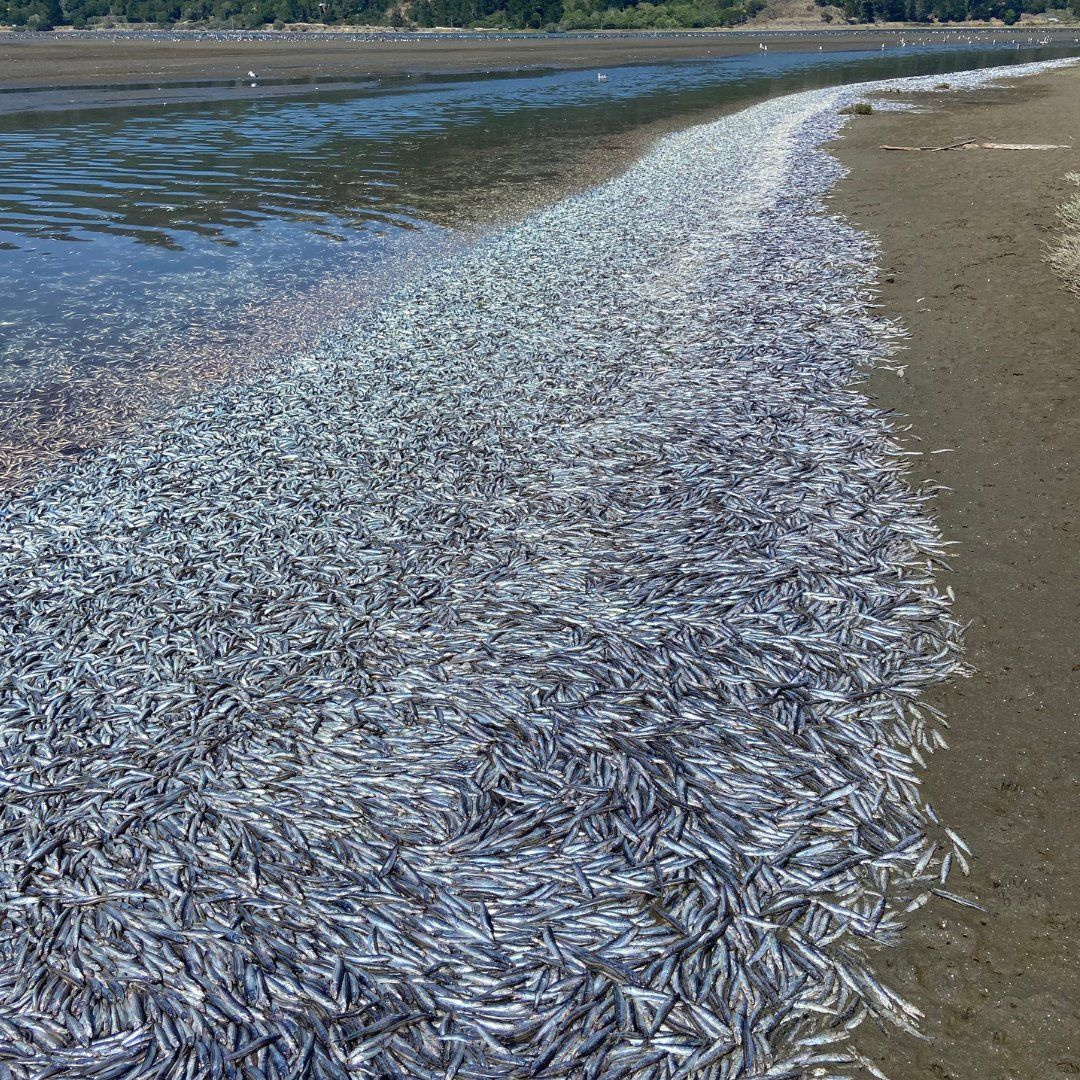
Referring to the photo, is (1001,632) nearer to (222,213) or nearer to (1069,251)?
(1069,251)

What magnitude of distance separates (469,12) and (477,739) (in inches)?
6353

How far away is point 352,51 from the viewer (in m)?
97.6

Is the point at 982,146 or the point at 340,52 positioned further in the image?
the point at 340,52

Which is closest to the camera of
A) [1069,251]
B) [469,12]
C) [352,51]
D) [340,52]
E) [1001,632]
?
[1001,632]

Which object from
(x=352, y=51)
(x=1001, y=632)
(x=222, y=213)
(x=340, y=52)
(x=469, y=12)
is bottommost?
(x=1001, y=632)

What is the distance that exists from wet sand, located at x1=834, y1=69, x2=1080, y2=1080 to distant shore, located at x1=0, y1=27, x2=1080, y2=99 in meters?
57.2

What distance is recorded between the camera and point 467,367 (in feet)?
48.1

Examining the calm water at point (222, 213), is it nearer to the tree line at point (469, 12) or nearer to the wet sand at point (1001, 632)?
the wet sand at point (1001, 632)

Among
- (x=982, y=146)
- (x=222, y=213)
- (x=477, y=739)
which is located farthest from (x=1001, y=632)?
(x=982, y=146)

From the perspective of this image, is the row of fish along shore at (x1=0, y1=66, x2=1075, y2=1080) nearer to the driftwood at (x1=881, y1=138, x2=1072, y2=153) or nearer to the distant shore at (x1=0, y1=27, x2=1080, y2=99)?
the driftwood at (x1=881, y1=138, x2=1072, y2=153)

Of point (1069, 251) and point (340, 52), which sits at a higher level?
point (340, 52)

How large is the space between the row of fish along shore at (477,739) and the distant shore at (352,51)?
5611 cm

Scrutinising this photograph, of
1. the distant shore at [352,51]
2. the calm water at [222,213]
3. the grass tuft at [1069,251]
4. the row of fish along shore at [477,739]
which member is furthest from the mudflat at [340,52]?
the row of fish along shore at [477,739]

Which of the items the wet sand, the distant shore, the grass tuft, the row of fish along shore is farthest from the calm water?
the distant shore
